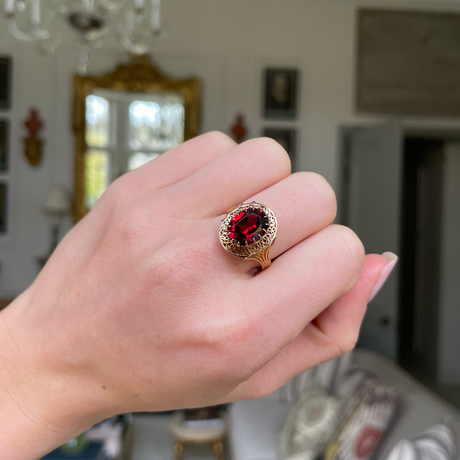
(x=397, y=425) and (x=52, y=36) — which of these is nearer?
(x=397, y=425)

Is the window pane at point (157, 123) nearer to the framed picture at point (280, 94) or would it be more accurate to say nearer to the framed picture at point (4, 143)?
the framed picture at point (280, 94)

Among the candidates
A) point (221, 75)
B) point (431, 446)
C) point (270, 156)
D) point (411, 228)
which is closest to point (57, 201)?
point (221, 75)

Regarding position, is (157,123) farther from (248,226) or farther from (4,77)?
(248,226)

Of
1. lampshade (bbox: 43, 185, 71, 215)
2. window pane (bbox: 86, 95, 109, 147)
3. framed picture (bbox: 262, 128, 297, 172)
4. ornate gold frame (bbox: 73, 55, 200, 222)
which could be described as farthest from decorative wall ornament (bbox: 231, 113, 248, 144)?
lampshade (bbox: 43, 185, 71, 215)

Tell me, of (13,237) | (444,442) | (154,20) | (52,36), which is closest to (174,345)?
(444,442)

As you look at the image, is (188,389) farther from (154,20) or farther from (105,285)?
(154,20)

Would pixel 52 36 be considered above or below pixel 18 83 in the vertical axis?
above
